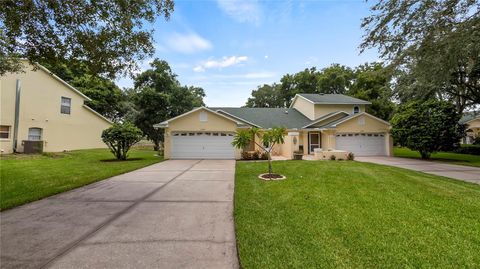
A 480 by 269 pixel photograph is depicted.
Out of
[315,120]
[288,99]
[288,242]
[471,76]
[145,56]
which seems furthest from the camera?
[288,99]

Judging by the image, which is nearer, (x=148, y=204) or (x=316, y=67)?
(x=148, y=204)

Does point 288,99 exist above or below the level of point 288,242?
above

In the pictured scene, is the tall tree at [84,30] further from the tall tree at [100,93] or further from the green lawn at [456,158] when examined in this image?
the tall tree at [100,93]

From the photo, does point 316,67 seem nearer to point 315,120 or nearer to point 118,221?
point 315,120

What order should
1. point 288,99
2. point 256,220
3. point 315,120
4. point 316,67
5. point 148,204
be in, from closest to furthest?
point 256,220 < point 148,204 < point 315,120 < point 316,67 < point 288,99

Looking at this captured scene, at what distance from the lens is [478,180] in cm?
859

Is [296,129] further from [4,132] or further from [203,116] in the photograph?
[4,132]

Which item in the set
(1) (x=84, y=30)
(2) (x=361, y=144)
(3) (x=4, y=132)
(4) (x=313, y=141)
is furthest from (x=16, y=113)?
(2) (x=361, y=144)

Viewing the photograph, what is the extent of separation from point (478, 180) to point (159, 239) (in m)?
11.0

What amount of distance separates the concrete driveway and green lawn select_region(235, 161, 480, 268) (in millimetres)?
515

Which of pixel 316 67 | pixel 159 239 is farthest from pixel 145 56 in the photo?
pixel 316 67

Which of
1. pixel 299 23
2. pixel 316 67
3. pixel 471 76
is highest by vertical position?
pixel 316 67

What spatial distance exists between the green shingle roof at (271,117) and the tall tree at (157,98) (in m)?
6.10

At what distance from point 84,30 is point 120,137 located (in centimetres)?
950
